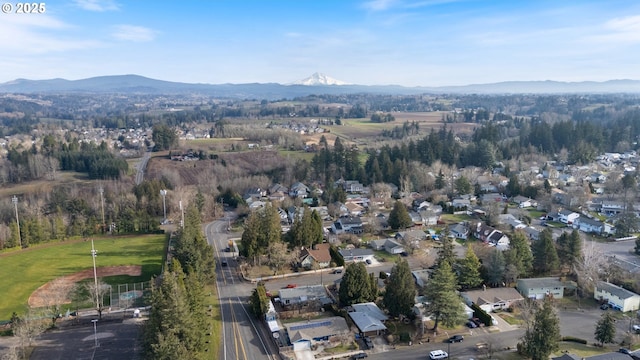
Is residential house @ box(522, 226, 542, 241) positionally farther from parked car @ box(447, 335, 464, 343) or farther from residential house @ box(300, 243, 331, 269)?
parked car @ box(447, 335, 464, 343)

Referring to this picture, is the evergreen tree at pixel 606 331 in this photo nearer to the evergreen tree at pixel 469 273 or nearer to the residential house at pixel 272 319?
the evergreen tree at pixel 469 273

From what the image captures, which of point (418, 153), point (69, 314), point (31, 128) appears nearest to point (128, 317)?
point (69, 314)

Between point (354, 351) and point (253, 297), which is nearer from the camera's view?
point (354, 351)

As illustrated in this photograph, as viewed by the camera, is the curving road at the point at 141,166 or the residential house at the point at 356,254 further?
the curving road at the point at 141,166

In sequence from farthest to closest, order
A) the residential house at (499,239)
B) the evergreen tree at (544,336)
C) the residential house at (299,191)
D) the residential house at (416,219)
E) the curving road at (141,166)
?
the curving road at (141,166)
the residential house at (299,191)
the residential house at (416,219)
the residential house at (499,239)
the evergreen tree at (544,336)

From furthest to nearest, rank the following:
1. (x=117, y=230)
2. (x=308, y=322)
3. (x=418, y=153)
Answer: (x=418, y=153), (x=117, y=230), (x=308, y=322)

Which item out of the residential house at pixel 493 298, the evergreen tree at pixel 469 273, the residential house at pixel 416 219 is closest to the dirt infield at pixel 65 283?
the evergreen tree at pixel 469 273

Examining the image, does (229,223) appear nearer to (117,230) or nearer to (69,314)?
(117,230)
